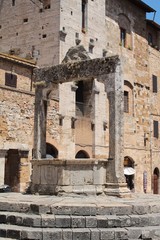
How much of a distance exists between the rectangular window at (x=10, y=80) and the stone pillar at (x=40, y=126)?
683cm

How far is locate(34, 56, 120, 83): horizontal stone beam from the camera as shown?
1020cm

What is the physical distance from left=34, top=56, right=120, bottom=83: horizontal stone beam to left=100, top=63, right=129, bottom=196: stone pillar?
0.68 ft

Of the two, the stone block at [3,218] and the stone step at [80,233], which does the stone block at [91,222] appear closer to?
the stone step at [80,233]

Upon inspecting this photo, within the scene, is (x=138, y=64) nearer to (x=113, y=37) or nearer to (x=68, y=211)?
(x=113, y=37)

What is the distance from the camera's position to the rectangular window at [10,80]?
1808cm

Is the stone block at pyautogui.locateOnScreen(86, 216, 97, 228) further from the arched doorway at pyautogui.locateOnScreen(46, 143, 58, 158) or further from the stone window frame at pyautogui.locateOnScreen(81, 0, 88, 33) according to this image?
the stone window frame at pyautogui.locateOnScreen(81, 0, 88, 33)

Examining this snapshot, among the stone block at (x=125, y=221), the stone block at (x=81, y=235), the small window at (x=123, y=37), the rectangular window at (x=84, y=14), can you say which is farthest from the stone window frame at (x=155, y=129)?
the stone block at (x=81, y=235)

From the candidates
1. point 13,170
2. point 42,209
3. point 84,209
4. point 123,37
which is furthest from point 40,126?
point 123,37

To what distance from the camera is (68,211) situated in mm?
7410

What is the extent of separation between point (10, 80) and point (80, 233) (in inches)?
490

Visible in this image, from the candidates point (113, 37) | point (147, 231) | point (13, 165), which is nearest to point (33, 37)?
point (113, 37)

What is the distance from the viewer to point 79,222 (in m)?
7.16

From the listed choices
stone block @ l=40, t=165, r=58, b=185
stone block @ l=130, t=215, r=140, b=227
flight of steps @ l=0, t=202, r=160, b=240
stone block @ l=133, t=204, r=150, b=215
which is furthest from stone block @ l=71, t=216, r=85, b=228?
stone block @ l=40, t=165, r=58, b=185

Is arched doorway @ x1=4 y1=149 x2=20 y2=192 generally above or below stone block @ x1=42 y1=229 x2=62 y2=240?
above
